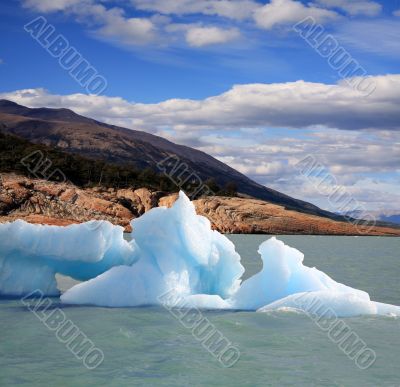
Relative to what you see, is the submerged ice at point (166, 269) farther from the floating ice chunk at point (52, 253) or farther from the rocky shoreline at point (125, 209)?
the rocky shoreline at point (125, 209)

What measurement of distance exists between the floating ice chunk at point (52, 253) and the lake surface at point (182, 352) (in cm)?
113

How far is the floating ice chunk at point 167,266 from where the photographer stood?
11.0m

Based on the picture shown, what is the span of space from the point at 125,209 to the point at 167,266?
4372cm

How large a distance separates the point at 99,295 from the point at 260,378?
16.7 feet

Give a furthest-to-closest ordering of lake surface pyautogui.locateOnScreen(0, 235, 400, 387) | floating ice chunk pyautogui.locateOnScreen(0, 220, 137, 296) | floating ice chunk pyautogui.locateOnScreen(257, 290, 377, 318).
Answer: floating ice chunk pyautogui.locateOnScreen(0, 220, 137, 296)
floating ice chunk pyautogui.locateOnScreen(257, 290, 377, 318)
lake surface pyautogui.locateOnScreen(0, 235, 400, 387)

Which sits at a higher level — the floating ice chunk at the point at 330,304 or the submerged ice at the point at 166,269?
the floating ice chunk at the point at 330,304

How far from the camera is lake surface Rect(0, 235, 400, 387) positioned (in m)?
6.54

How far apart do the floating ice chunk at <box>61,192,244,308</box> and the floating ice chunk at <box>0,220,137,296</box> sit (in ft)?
2.06

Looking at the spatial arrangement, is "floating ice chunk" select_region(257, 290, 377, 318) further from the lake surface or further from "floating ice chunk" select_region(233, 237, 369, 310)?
"floating ice chunk" select_region(233, 237, 369, 310)

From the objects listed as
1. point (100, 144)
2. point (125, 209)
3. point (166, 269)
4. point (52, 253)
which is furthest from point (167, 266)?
point (100, 144)

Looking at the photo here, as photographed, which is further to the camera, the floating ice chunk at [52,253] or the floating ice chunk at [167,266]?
the floating ice chunk at [52,253]

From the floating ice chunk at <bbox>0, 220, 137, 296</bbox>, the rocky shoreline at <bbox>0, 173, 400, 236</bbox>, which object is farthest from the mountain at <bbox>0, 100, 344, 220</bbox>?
the floating ice chunk at <bbox>0, 220, 137, 296</bbox>

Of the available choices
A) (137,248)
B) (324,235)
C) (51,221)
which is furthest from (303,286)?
(324,235)

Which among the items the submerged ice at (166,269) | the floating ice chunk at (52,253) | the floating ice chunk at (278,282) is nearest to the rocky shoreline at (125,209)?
the floating ice chunk at (52,253)
